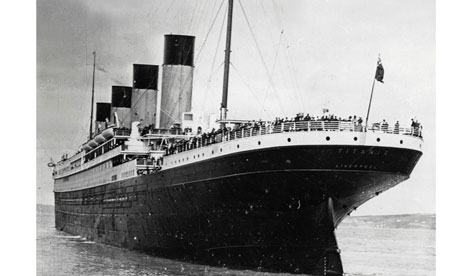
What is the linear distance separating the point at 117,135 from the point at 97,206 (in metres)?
5.46

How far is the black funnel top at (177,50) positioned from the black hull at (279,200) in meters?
9.75

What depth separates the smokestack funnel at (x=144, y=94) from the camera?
40.1 m

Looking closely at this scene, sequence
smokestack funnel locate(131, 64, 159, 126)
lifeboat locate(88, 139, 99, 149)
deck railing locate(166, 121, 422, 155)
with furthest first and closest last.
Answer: lifeboat locate(88, 139, 99, 149) → smokestack funnel locate(131, 64, 159, 126) → deck railing locate(166, 121, 422, 155)

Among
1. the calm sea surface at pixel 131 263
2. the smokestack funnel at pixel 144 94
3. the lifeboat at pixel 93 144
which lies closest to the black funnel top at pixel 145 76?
the smokestack funnel at pixel 144 94

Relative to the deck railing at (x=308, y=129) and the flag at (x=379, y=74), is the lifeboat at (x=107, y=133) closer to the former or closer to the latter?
the deck railing at (x=308, y=129)

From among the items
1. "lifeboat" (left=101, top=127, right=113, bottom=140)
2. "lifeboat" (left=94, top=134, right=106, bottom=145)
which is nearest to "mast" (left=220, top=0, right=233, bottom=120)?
"lifeboat" (left=101, top=127, right=113, bottom=140)

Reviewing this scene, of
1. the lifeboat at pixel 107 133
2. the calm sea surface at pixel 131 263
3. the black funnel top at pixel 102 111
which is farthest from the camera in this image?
the black funnel top at pixel 102 111

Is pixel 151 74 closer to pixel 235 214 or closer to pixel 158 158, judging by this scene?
pixel 158 158

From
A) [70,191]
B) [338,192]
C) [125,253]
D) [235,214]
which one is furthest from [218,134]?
[70,191]

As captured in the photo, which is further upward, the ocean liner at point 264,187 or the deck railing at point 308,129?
the deck railing at point 308,129

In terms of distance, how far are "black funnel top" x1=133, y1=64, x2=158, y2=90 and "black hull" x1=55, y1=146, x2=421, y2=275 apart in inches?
549

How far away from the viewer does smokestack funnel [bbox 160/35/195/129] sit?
3525cm

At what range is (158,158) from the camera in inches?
1209

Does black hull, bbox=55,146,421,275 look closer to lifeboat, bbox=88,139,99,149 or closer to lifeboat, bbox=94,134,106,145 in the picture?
lifeboat, bbox=94,134,106,145
